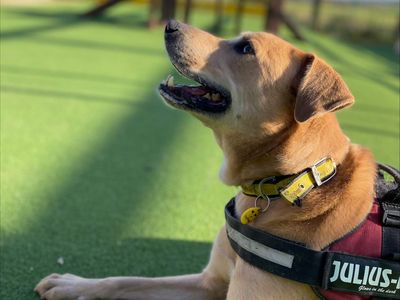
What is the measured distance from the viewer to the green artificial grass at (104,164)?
2920mm

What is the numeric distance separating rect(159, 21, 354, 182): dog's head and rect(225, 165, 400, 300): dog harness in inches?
18.0

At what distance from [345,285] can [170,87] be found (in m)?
1.12

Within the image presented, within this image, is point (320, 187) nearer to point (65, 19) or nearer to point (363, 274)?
point (363, 274)

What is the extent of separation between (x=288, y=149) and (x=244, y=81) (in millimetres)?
393

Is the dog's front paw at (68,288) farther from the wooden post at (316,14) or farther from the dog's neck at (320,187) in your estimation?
the wooden post at (316,14)

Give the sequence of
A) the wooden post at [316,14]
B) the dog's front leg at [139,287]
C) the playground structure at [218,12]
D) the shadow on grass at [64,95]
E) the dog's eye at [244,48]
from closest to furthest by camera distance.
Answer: the dog's eye at [244,48] → the dog's front leg at [139,287] → the shadow on grass at [64,95] → the playground structure at [218,12] → the wooden post at [316,14]

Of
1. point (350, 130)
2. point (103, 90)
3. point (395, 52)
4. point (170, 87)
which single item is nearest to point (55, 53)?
point (103, 90)

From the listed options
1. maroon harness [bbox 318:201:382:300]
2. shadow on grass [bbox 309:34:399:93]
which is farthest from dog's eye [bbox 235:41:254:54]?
shadow on grass [bbox 309:34:399:93]

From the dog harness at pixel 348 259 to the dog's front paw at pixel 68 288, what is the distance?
0.87 metres

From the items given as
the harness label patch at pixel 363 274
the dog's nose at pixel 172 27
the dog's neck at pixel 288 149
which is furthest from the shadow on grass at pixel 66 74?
the harness label patch at pixel 363 274

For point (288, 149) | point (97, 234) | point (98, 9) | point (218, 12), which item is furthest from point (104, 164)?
point (218, 12)

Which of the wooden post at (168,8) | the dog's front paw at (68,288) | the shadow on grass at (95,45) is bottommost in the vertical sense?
the wooden post at (168,8)

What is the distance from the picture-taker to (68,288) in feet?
8.34

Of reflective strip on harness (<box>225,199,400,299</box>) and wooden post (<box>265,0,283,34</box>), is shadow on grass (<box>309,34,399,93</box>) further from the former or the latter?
reflective strip on harness (<box>225,199,400,299</box>)
